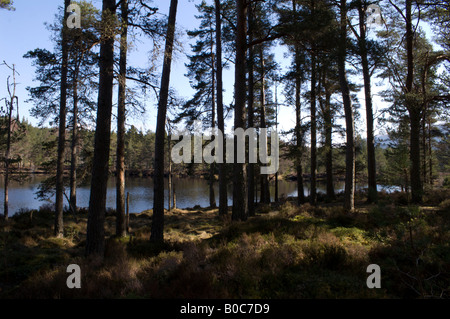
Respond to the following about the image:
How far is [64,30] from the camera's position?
577 centimetres

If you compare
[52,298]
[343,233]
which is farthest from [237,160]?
[52,298]

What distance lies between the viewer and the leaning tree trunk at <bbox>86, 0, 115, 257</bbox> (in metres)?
6.46

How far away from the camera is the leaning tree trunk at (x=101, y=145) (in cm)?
646

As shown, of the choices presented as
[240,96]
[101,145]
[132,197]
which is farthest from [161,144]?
[132,197]

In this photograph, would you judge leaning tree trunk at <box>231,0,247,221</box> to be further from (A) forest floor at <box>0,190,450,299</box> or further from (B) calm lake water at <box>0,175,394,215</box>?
(B) calm lake water at <box>0,175,394,215</box>

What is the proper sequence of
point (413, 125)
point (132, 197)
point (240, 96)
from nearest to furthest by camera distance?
point (240, 96)
point (413, 125)
point (132, 197)

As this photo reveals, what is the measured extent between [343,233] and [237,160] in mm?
4503

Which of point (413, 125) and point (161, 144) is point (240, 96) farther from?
point (413, 125)

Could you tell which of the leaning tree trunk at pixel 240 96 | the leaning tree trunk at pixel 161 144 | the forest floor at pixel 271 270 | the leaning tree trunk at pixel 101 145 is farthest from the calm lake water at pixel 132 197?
the forest floor at pixel 271 270

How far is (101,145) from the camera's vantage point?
21.3ft

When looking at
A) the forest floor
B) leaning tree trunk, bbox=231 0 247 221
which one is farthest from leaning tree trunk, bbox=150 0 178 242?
leaning tree trunk, bbox=231 0 247 221

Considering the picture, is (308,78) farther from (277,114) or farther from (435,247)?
(435,247)
